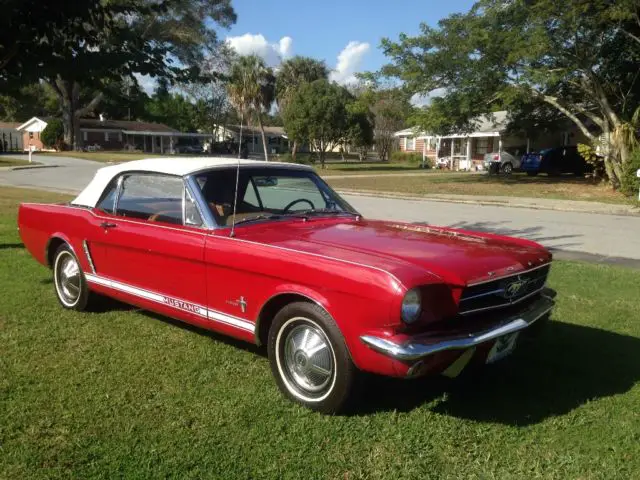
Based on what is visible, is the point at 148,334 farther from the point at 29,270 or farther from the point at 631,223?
the point at 631,223

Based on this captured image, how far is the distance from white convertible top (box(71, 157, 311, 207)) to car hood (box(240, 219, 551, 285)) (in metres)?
0.76

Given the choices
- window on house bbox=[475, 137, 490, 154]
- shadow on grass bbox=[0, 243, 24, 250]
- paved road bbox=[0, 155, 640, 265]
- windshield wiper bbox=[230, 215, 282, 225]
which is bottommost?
shadow on grass bbox=[0, 243, 24, 250]

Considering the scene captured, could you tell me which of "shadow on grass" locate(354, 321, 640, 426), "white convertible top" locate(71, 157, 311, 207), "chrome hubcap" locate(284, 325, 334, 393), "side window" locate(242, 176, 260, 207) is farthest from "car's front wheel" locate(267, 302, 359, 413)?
"white convertible top" locate(71, 157, 311, 207)

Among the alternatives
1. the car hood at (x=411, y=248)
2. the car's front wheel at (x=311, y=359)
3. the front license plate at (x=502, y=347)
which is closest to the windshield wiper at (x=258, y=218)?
the car hood at (x=411, y=248)

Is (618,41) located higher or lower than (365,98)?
higher

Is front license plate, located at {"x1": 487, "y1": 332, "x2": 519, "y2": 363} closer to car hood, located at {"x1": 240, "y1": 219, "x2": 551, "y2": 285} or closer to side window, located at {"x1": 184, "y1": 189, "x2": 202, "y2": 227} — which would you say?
car hood, located at {"x1": 240, "y1": 219, "x2": 551, "y2": 285}

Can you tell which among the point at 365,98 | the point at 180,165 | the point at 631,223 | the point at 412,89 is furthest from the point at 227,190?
the point at 365,98

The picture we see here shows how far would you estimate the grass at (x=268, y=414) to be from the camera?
10.2 feet

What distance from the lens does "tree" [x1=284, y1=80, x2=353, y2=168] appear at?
39812 millimetres

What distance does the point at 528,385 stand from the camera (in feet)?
13.5

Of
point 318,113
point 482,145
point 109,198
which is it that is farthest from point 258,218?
point 482,145

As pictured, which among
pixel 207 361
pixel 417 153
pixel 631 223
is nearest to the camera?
pixel 207 361

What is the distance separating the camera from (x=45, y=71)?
7.20m

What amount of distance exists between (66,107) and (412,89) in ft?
147
